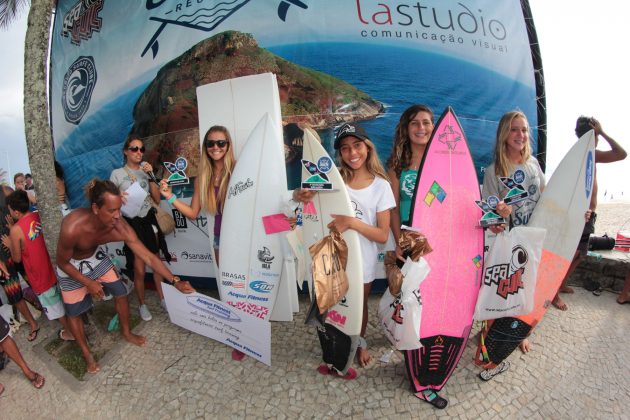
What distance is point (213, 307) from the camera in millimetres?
2602

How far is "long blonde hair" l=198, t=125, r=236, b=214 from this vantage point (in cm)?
274

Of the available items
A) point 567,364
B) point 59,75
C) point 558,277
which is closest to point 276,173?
point 558,277

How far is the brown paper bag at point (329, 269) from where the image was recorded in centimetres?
193

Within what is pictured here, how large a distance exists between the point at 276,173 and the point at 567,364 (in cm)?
296

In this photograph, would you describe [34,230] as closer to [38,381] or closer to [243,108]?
[38,381]

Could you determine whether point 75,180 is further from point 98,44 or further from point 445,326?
point 445,326

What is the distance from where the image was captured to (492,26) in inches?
149

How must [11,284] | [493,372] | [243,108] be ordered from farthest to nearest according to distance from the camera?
1. [11,284]
2. [243,108]
3. [493,372]

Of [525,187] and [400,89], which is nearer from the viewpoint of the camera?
[525,187]

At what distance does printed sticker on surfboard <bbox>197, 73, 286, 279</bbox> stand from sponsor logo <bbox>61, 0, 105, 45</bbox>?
2761 mm

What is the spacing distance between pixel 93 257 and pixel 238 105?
1.97 meters

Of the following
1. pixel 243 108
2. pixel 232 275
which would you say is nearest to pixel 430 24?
pixel 243 108

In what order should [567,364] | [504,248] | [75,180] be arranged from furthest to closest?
[75,180]
[567,364]
[504,248]

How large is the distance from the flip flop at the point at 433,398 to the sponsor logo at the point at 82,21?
5963mm
